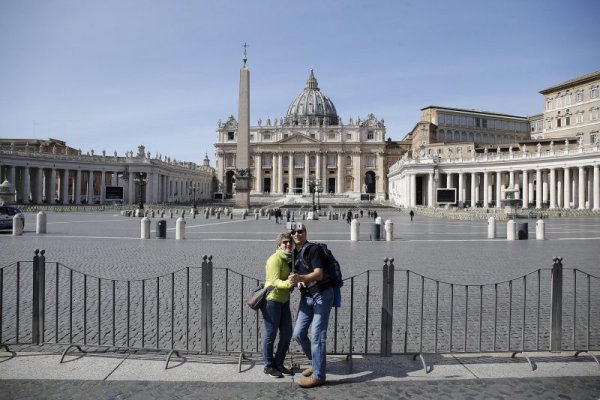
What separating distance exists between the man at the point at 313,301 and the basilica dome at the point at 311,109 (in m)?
128

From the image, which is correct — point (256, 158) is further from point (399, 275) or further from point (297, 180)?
point (399, 275)

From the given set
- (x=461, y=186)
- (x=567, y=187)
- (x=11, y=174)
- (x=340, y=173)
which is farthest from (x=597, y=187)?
(x=340, y=173)

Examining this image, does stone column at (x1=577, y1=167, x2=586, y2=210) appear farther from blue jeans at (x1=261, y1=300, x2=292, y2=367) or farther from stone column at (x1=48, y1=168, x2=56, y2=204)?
stone column at (x1=48, y1=168, x2=56, y2=204)

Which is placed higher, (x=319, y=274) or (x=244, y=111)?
(x=244, y=111)

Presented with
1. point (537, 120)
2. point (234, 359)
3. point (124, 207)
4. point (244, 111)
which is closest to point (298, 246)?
point (234, 359)

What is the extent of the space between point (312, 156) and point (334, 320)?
11083 centimetres

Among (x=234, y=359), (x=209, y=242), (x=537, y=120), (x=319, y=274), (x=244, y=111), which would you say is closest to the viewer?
(x=319, y=274)

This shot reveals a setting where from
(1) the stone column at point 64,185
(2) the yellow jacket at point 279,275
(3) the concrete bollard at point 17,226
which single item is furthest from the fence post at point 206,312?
(1) the stone column at point 64,185

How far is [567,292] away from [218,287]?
6.95 meters

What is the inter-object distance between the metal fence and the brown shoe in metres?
0.67

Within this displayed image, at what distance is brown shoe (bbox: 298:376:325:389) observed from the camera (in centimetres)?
538

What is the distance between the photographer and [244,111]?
44.8m

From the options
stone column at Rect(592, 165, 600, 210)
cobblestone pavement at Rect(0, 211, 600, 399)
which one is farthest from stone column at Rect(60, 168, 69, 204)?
stone column at Rect(592, 165, 600, 210)

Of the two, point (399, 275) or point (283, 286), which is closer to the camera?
point (283, 286)
